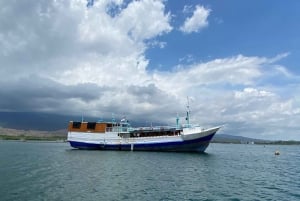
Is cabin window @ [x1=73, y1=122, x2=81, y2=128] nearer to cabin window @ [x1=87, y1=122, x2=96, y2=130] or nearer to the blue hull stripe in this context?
cabin window @ [x1=87, y1=122, x2=96, y2=130]

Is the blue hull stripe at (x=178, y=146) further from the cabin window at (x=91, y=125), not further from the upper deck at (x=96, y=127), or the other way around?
the cabin window at (x=91, y=125)

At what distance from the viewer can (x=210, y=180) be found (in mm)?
40656

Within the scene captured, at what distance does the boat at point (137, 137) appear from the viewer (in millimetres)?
88625

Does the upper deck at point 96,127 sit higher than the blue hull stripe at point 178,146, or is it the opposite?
the upper deck at point 96,127

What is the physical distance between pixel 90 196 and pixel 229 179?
1965 centimetres

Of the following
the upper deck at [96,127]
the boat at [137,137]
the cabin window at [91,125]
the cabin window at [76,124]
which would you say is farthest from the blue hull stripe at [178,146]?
the cabin window at [76,124]

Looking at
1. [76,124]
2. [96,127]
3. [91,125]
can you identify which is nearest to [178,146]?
[96,127]

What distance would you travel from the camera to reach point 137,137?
96562 mm

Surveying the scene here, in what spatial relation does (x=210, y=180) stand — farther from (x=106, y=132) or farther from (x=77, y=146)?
(x=77, y=146)

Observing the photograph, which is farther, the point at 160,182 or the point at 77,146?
the point at 77,146

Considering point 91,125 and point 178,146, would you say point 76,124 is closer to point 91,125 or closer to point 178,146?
point 91,125

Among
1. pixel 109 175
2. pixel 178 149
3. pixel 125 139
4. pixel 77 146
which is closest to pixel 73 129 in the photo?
pixel 77 146

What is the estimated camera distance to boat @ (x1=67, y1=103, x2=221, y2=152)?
8862 cm

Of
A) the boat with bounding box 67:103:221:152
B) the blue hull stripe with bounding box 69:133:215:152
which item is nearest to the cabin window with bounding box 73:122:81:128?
the boat with bounding box 67:103:221:152
